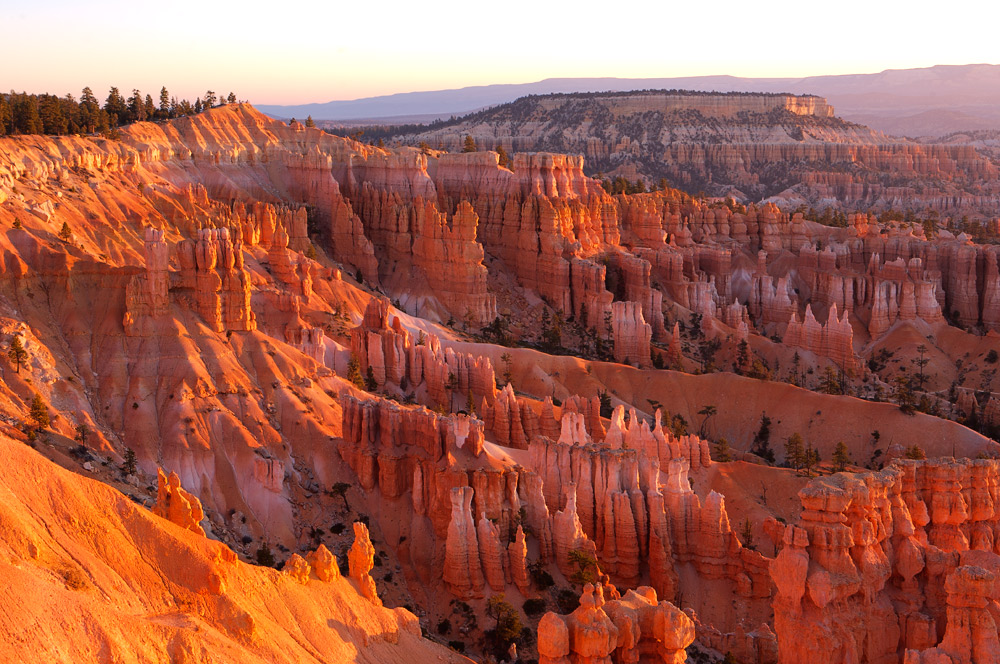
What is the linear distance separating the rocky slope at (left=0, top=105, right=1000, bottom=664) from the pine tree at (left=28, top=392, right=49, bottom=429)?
98 mm

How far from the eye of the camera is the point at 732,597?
142 feet

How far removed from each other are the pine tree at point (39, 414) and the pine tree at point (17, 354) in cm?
311

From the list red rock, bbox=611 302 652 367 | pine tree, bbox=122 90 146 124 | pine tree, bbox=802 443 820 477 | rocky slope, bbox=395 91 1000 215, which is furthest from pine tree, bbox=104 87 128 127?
rocky slope, bbox=395 91 1000 215

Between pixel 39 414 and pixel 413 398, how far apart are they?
70.4 ft

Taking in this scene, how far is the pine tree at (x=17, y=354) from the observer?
4450 cm

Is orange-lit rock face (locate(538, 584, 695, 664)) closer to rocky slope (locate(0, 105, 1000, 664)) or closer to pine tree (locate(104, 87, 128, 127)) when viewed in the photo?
rocky slope (locate(0, 105, 1000, 664))

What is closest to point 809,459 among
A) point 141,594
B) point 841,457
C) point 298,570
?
point 841,457

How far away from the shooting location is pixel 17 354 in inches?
1757

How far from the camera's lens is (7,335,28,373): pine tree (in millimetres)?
44500

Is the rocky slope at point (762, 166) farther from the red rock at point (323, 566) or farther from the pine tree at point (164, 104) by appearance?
the red rock at point (323, 566)

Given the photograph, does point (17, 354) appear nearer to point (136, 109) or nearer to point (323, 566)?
point (323, 566)

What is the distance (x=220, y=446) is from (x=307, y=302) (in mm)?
17863

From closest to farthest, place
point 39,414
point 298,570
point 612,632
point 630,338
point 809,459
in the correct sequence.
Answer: point 612,632, point 298,570, point 39,414, point 809,459, point 630,338

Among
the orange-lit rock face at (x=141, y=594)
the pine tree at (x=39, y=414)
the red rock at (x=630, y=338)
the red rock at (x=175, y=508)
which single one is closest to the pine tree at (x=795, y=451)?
the red rock at (x=630, y=338)
